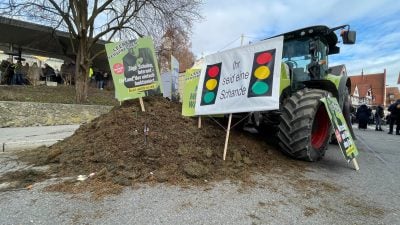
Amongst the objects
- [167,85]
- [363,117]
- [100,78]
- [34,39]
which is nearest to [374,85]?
[363,117]

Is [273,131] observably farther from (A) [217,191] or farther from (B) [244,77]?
(A) [217,191]

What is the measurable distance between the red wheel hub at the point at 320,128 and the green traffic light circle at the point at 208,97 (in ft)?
7.59

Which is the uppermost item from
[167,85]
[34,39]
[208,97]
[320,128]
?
[34,39]

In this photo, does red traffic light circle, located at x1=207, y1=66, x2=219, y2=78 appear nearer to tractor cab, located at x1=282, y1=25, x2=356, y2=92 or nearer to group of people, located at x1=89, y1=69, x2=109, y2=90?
tractor cab, located at x1=282, y1=25, x2=356, y2=92

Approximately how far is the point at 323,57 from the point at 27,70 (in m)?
18.9

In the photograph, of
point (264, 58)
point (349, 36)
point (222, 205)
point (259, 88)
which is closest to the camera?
point (222, 205)

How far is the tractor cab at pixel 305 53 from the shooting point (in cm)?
695

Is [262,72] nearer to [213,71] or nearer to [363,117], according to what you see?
[213,71]

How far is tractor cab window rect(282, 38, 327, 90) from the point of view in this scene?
7.01 metres

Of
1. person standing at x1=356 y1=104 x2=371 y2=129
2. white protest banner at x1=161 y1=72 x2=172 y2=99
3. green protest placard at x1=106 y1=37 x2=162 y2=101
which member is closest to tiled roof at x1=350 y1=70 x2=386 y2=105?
person standing at x1=356 y1=104 x2=371 y2=129

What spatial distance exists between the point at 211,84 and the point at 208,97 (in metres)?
0.26

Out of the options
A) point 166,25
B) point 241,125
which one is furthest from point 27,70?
point 241,125

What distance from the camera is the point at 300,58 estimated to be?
7.12 meters

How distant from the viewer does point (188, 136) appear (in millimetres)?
5445
